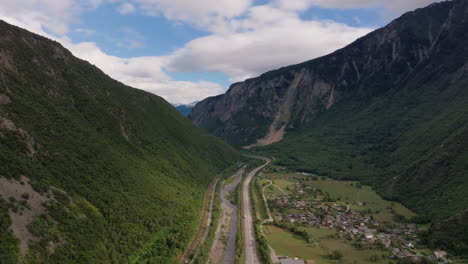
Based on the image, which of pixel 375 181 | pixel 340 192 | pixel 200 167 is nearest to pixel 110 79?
pixel 200 167

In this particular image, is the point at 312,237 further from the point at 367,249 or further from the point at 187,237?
the point at 187,237

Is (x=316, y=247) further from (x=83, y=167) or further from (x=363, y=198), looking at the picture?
(x=83, y=167)

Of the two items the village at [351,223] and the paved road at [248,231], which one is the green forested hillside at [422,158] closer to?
the village at [351,223]

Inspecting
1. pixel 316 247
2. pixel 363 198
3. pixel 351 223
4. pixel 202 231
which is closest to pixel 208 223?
pixel 202 231

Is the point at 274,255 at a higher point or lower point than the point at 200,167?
lower

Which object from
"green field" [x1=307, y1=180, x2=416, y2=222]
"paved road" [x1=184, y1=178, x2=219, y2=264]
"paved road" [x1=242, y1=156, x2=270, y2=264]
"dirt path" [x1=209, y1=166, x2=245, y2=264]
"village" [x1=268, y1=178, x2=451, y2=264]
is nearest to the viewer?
"paved road" [x1=184, y1=178, x2=219, y2=264]

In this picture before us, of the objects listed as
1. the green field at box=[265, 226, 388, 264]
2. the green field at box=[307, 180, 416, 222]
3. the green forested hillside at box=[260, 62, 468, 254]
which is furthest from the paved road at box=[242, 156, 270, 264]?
the green forested hillside at box=[260, 62, 468, 254]

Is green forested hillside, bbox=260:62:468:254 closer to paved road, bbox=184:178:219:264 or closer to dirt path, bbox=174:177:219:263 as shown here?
paved road, bbox=184:178:219:264
